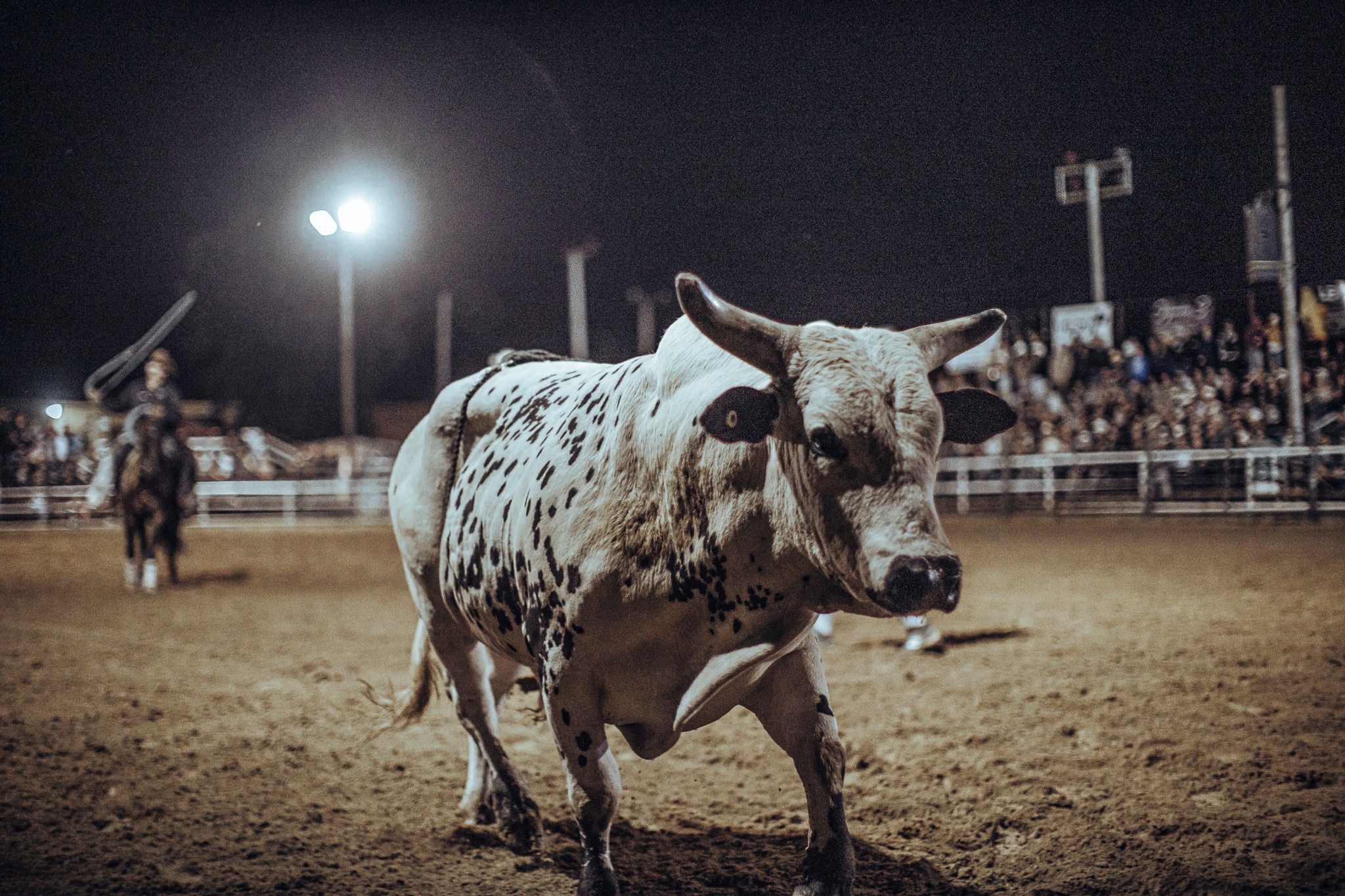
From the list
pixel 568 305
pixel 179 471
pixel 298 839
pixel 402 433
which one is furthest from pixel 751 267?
pixel 402 433

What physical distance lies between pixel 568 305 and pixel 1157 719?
21729 mm

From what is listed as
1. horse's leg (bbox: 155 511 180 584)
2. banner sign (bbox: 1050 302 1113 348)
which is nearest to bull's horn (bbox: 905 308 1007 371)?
horse's leg (bbox: 155 511 180 584)

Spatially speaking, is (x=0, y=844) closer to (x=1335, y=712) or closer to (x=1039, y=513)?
(x=1335, y=712)

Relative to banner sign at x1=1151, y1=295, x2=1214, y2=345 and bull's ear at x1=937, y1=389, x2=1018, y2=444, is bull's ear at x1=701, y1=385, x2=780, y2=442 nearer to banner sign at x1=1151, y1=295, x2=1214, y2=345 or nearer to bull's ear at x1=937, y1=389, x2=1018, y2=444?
bull's ear at x1=937, y1=389, x2=1018, y2=444

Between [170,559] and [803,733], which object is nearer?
[803,733]

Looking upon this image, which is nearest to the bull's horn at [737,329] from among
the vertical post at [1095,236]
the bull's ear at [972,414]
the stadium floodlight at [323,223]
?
the bull's ear at [972,414]

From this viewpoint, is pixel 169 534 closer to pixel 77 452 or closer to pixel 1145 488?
pixel 77 452

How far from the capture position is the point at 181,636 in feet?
20.3

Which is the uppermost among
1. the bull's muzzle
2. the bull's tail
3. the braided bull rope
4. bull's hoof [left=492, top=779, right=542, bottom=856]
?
the braided bull rope

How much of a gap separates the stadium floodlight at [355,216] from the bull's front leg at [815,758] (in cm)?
415

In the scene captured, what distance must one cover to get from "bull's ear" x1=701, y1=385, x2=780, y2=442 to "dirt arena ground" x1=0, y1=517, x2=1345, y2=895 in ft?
4.27

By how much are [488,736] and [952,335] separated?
1869mm

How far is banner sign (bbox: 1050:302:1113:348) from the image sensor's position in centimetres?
1173

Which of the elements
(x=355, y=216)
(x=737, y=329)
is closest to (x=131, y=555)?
(x=355, y=216)
